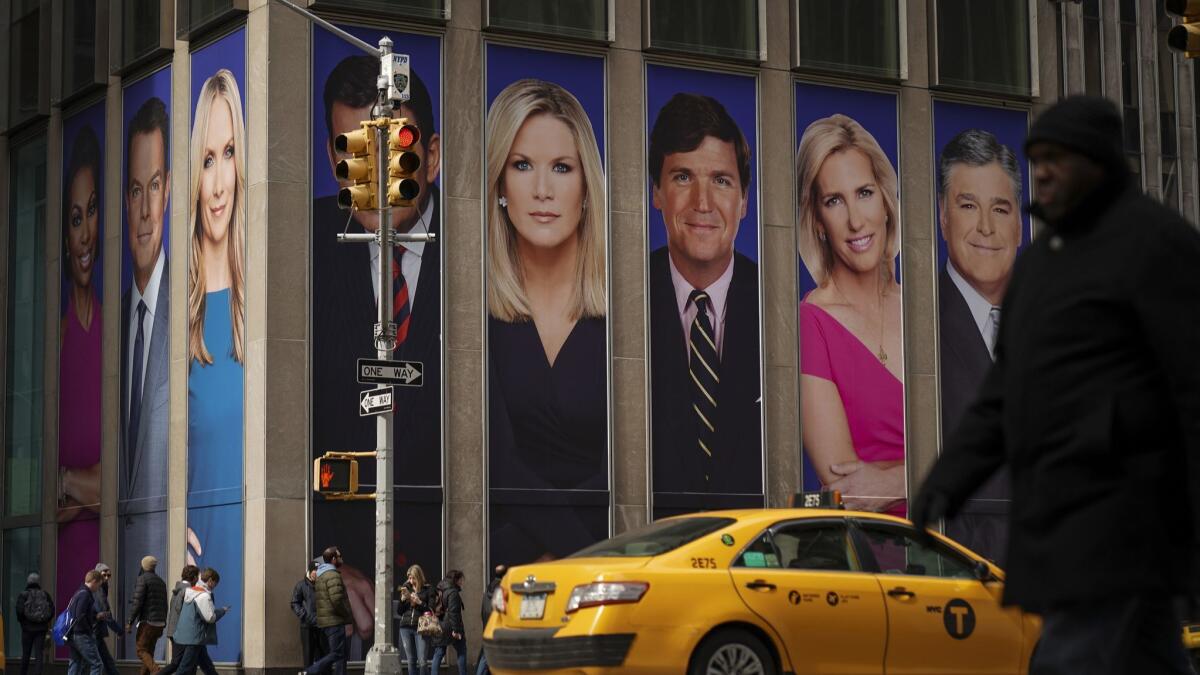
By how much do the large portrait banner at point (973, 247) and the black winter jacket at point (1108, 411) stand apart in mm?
29559

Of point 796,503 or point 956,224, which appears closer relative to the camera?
point 796,503

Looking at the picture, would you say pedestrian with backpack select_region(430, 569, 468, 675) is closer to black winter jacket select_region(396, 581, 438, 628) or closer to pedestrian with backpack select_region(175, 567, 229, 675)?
black winter jacket select_region(396, 581, 438, 628)

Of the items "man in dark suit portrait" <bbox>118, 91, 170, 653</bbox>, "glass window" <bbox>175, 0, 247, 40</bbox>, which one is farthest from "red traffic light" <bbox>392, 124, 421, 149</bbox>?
"man in dark suit portrait" <bbox>118, 91, 170, 653</bbox>

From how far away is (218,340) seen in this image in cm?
2975

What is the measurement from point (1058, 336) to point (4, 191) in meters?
35.7

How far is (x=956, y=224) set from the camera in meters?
34.5

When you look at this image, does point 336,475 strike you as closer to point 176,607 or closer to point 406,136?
point 406,136

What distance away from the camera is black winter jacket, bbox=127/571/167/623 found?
81.2 feet

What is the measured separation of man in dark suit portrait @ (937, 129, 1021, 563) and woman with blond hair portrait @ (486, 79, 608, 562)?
7.21 metres

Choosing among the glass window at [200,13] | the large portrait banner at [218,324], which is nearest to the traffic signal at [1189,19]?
the large portrait banner at [218,324]

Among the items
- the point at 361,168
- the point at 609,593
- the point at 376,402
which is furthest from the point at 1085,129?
the point at 376,402

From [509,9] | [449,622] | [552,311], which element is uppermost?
[509,9]

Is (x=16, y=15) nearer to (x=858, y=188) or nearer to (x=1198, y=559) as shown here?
(x=858, y=188)

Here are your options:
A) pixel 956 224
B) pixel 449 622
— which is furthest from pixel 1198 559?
pixel 956 224
